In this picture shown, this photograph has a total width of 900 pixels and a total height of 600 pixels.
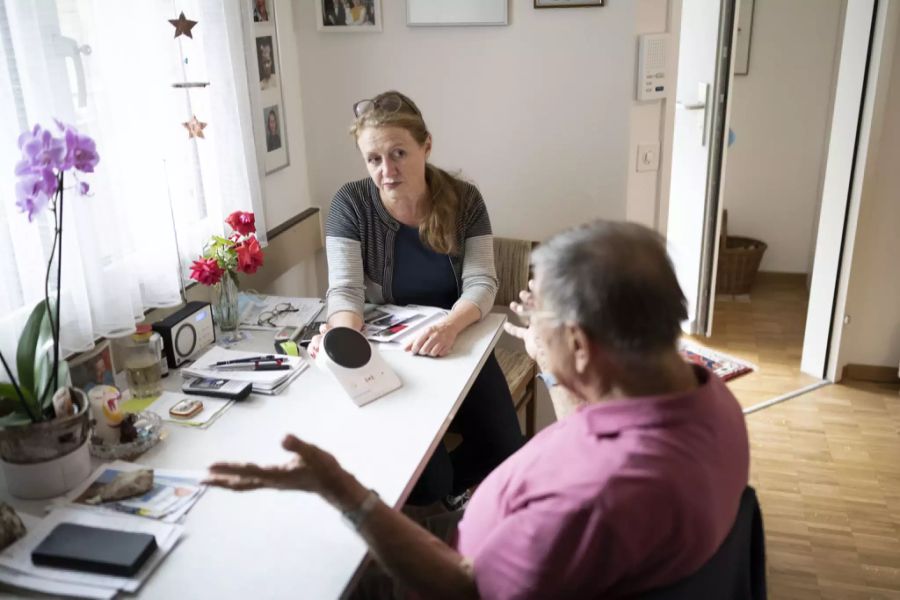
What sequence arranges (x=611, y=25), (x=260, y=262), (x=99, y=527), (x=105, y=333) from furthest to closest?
(x=611, y=25), (x=260, y=262), (x=105, y=333), (x=99, y=527)

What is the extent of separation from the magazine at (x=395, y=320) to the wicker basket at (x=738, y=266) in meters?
2.59

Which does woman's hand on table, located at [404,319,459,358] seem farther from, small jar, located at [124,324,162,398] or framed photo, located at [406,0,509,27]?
framed photo, located at [406,0,509,27]

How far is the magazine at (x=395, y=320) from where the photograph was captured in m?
1.99

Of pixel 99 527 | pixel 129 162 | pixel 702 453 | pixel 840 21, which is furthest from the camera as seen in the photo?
pixel 840 21

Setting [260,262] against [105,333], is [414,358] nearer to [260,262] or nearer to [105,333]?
[260,262]

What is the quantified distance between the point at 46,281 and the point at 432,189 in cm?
106

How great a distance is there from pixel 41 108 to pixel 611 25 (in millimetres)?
1711

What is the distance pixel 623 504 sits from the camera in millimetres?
895

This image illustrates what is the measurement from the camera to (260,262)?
2.07m

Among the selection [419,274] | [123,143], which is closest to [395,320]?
[419,274]

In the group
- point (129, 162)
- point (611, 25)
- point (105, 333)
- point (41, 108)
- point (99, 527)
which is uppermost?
point (611, 25)

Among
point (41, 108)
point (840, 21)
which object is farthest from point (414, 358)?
point (840, 21)

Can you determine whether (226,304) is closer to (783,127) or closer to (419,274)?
(419,274)

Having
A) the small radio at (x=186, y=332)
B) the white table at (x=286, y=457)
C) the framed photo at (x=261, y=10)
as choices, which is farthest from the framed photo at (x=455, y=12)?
the small radio at (x=186, y=332)
